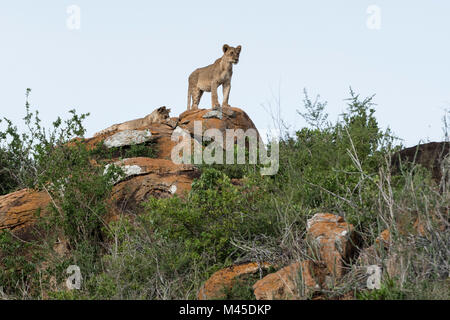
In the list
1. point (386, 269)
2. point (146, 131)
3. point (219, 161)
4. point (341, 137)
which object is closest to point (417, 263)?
point (386, 269)

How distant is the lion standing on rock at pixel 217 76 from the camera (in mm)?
15883

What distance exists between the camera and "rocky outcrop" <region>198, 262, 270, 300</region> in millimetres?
6730

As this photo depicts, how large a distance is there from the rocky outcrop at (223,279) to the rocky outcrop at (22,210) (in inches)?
186

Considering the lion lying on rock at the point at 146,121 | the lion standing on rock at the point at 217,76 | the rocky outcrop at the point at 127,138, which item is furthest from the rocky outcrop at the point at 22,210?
the lion standing on rock at the point at 217,76

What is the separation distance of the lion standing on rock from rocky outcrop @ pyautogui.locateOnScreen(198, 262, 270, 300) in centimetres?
836

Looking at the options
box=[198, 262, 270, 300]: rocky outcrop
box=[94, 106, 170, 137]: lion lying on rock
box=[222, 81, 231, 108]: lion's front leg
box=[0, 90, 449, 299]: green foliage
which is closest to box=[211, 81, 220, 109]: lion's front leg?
box=[222, 81, 231, 108]: lion's front leg

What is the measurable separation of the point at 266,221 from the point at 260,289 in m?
1.72

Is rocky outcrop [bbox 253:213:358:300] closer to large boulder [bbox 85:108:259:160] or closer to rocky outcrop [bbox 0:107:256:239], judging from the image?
rocky outcrop [bbox 0:107:256:239]

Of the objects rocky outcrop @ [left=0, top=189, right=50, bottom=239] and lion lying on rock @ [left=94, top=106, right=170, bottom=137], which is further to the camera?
lion lying on rock @ [left=94, top=106, right=170, bottom=137]

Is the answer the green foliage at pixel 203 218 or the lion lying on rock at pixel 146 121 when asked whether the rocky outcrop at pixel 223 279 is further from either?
the lion lying on rock at pixel 146 121

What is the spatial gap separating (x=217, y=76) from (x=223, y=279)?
10.1 m

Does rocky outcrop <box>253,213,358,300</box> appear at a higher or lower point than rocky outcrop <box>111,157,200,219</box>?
lower

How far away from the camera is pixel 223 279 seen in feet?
22.8

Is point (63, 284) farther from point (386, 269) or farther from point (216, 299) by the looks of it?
point (386, 269)
